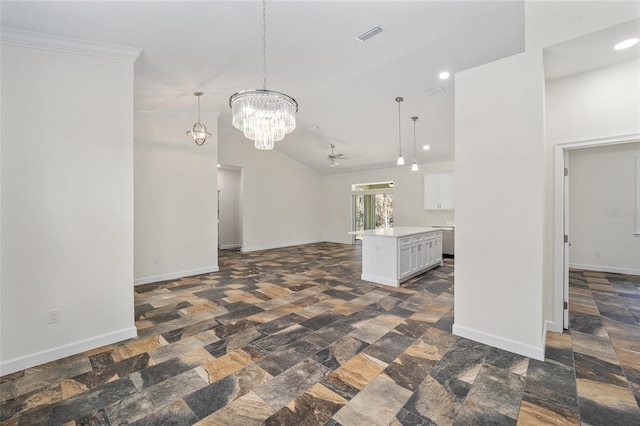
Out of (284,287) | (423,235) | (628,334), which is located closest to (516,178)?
(628,334)

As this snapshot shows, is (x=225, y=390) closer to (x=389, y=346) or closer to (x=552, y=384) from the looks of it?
(x=389, y=346)

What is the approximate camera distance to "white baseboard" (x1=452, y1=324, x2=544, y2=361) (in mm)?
2365

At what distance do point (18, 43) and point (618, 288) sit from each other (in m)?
8.03

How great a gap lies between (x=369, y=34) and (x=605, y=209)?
585cm

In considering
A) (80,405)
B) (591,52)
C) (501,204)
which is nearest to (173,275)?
(80,405)

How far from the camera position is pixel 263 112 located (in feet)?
8.32

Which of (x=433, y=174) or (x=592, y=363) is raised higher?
(x=433, y=174)

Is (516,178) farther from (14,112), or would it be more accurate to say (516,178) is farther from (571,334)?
(14,112)

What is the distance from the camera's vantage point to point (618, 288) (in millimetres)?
4312

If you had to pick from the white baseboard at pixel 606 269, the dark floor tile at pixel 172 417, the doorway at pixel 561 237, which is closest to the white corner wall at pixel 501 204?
the doorway at pixel 561 237

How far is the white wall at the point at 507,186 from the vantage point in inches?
92.6

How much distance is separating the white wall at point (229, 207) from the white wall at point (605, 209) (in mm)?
8708

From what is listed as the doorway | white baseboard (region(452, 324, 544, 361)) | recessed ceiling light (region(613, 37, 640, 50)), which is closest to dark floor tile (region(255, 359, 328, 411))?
white baseboard (region(452, 324, 544, 361))

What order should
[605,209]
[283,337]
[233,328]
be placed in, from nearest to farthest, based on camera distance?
[283,337] → [233,328] → [605,209]
